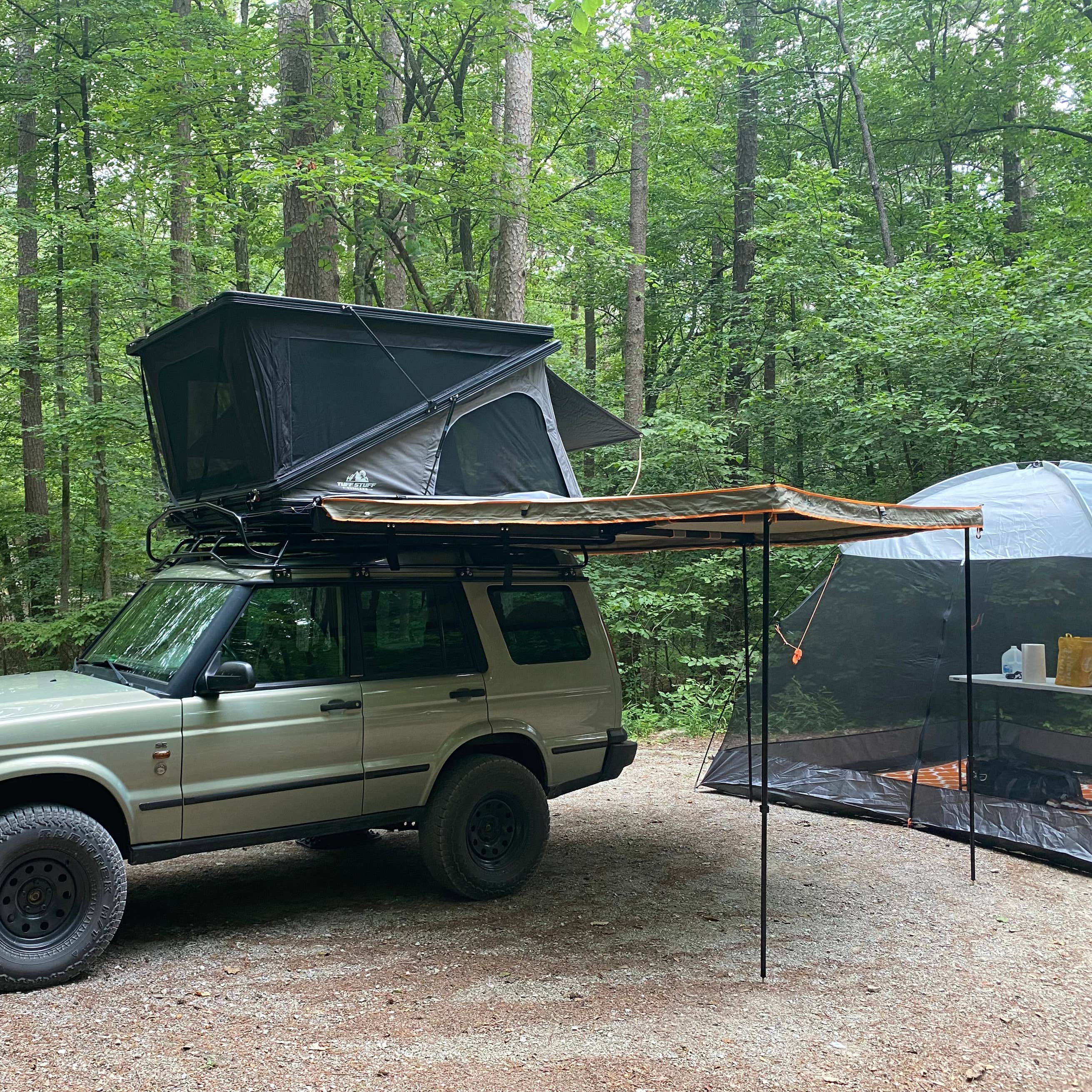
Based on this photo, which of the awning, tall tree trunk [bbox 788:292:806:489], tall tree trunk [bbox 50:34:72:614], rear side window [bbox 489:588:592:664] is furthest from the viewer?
tall tree trunk [bbox 788:292:806:489]

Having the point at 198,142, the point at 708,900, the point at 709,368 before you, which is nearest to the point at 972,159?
the point at 709,368

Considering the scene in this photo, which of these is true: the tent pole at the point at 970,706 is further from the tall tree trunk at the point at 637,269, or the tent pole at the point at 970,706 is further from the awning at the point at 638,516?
the tall tree trunk at the point at 637,269

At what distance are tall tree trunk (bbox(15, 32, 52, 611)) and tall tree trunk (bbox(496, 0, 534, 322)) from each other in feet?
20.2

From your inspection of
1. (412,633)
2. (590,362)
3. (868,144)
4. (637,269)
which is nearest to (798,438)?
(637,269)

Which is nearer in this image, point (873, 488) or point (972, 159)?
point (873, 488)

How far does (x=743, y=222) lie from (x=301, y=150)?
31.7 feet

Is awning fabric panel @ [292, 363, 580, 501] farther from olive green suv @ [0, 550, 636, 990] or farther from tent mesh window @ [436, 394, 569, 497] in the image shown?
olive green suv @ [0, 550, 636, 990]

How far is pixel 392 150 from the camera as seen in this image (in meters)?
12.5

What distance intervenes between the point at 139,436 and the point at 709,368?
10.2m

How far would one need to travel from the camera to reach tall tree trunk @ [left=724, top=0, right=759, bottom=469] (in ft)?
53.1

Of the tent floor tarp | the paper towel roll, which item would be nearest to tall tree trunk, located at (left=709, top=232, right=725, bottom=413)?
the tent floor tarp

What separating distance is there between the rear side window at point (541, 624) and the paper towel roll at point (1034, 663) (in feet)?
11.5

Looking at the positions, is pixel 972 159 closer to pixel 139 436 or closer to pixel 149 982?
pixel 139 436

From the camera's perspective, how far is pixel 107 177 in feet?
48.8
